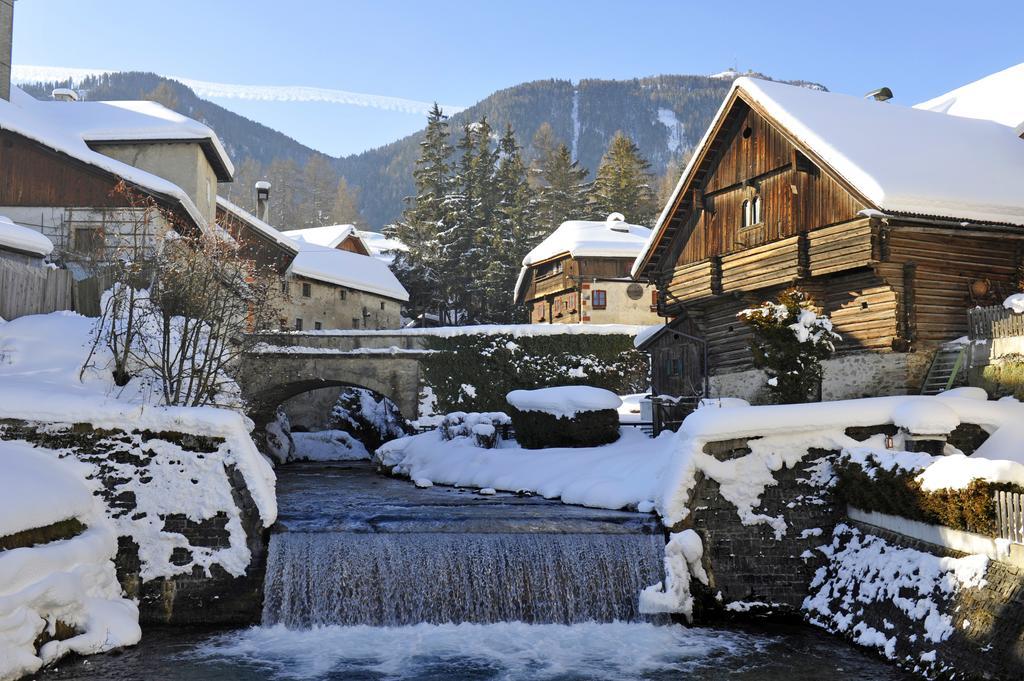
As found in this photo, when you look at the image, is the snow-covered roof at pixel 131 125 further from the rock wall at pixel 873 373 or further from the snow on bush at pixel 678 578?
the snow on bush at pixel 678 578

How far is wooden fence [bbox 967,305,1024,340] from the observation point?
62.8 ft

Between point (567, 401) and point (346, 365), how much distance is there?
620 inches

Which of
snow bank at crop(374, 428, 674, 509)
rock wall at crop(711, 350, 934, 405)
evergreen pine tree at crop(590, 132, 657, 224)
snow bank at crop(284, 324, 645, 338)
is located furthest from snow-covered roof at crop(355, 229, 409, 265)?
rock wall at crop(711, 350, 934, 405)

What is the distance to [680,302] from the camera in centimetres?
2952

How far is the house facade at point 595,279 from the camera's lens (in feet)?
156

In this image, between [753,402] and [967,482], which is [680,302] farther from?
[967,482]

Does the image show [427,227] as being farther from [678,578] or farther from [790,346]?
[678,578]

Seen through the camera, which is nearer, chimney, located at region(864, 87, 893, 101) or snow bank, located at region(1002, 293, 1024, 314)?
snow bank, located at region(1002, 293, 1024, 314)

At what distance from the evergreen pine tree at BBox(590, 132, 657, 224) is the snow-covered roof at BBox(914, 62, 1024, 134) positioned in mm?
31327

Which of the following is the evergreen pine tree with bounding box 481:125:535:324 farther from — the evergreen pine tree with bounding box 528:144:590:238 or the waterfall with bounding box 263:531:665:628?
the waterfall with bounding box 263:531:665:628

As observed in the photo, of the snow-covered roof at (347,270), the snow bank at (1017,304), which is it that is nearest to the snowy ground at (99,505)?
the snow bank at (1017,304)

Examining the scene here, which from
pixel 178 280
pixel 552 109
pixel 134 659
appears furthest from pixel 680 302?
pixel 552 109

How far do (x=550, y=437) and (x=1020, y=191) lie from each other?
44.8 ft

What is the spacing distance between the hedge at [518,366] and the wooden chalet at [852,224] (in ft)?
34.6
